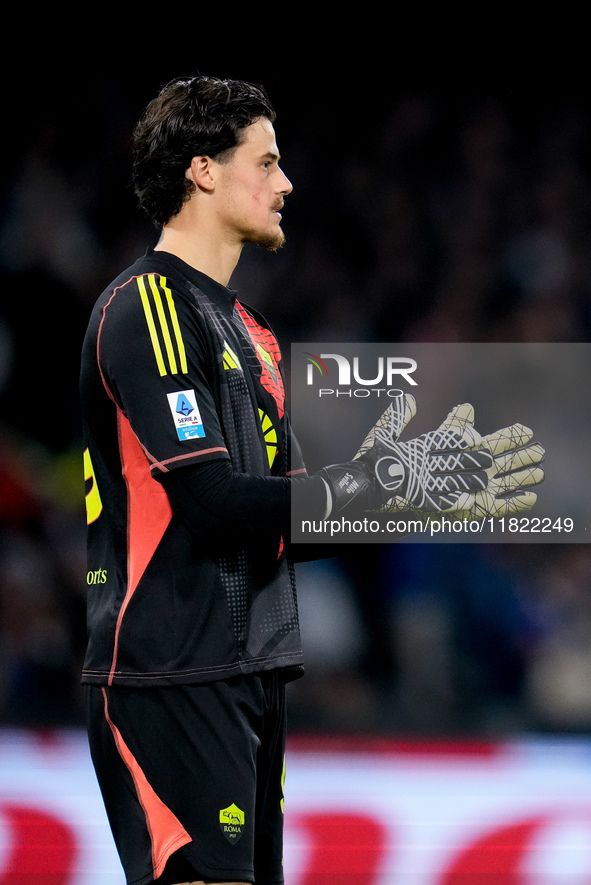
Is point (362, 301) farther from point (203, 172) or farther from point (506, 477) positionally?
point (506, 477)

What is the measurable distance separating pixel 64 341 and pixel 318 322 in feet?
2.96

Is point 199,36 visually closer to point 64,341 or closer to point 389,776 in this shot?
point 64,341

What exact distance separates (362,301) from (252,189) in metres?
2.15

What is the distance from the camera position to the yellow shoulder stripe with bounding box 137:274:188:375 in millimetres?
1188

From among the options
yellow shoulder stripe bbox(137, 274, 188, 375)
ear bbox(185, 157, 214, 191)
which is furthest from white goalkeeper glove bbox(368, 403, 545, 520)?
ear bbox(185, 157, 214, 191)

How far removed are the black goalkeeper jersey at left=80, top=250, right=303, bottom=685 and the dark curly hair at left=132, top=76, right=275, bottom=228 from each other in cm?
13

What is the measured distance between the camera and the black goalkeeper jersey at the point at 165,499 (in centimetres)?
119

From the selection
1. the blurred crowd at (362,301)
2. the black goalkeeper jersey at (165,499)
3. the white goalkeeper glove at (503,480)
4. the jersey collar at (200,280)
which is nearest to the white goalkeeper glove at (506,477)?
the white goalkeeper glove at (503,480)

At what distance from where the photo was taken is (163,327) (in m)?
1.21

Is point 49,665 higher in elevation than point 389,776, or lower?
higher

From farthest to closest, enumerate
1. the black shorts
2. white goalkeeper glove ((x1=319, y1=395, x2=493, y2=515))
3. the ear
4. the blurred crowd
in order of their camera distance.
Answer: the blurred crowd → the ear → white goalkeeper glove ((x1=319, y1=395, x2=493, y2=515)) → the black shorts

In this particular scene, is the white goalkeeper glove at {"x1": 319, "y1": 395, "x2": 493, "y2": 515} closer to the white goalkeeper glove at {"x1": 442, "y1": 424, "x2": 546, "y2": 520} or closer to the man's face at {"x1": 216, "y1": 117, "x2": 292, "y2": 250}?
the white goalkeeper glove at {"x1": 442, "y1": 424, "x2": 546, "y2": 520}

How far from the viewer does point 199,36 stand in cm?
343

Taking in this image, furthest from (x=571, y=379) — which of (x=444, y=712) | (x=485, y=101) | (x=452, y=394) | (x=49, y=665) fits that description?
(x=49, y=665)
